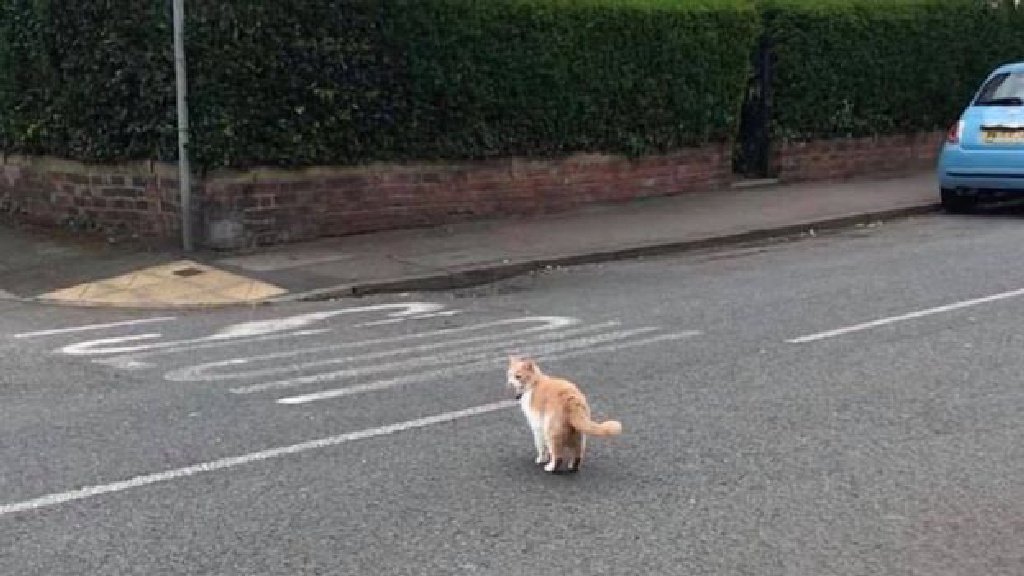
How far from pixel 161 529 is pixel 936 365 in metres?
4.58

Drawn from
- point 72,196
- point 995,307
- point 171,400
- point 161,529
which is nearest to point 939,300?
point 995,307

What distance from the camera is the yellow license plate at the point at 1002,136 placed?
14.6m

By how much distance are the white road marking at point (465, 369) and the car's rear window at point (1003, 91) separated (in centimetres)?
825

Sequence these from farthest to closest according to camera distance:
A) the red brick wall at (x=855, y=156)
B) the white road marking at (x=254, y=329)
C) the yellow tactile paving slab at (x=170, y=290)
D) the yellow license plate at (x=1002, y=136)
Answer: the red brick wall at (x=855, y=156) → the yellow license plate at (x=1002, y=136) → the yellow tactile paving slab at (x=170, y=290) → the white road marking at (x=254, y=329)

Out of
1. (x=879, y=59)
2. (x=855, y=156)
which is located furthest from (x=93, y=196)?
(x=879, y=59)

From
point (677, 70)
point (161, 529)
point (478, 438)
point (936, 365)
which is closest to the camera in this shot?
point (161, 529)

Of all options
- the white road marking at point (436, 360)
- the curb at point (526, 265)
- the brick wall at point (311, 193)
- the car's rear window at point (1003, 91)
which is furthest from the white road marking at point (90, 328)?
the car's rear window at point (1003, 91)

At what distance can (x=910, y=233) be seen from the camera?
45.5 ft

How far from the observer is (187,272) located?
11.4 metres

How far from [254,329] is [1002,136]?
962 centimetres

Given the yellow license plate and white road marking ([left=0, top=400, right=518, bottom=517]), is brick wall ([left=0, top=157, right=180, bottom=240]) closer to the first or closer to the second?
white road marking ([left=0, top=400, right=518, bottom=517])

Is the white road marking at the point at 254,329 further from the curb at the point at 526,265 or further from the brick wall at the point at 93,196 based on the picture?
the brick wall at the point at 93,196

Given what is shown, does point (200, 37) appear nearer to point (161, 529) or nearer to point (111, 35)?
point (111, 35)

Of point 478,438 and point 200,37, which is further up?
point 200,37
